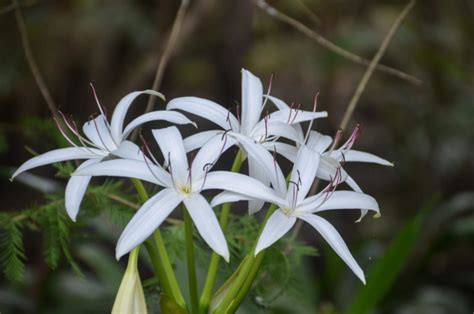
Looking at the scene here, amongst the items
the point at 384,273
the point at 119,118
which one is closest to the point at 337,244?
the point at 119,118

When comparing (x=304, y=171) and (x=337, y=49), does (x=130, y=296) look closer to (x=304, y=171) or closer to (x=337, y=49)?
(x=304, y=171)

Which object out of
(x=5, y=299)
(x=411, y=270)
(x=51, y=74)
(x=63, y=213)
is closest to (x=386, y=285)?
(x=63, y=213)

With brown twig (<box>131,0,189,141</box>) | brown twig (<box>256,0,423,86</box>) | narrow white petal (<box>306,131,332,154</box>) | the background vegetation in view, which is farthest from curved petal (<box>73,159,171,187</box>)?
the background vegetation

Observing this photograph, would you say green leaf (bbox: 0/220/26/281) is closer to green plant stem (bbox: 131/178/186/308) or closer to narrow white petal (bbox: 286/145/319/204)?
green plant stem (bbox: 131/178/186/308)

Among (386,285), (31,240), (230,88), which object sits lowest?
(31,240)

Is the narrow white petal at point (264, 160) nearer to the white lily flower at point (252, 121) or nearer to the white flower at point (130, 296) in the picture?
the white lily flower at point (252, 121)

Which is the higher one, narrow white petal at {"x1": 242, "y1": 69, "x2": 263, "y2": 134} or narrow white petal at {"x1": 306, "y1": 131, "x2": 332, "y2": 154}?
narrow white petal at {"x1": 242, "y1": 69, "x2": 263, "y2": 134}

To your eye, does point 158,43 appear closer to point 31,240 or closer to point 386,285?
point 31,240

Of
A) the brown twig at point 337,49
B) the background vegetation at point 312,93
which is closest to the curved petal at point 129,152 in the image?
the brown twig at point 337,49
